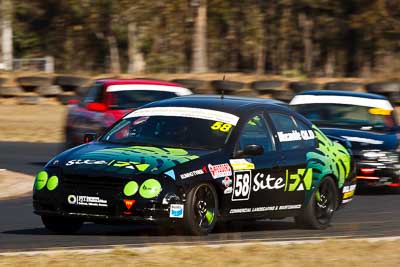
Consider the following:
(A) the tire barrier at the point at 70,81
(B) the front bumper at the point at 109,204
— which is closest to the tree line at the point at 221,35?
(A) the tire barrier at the point at 70,81

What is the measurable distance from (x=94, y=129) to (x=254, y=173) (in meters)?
6.72

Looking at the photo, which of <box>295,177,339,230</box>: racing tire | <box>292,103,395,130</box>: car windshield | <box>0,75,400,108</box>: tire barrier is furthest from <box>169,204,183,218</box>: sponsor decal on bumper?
<box>0,75,400,108</box>: tire barrier

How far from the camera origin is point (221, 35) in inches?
1773

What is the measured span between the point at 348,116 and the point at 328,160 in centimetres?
501

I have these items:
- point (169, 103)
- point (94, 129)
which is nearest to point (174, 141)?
point (169, 103)

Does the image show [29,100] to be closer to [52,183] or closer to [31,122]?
[31,122]

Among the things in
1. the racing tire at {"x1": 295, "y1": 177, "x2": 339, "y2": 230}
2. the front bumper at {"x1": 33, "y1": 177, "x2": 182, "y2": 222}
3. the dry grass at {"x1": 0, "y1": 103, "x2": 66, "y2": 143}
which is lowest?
the dry grass at {"x1": 0, "y1": 103, "x2": 66, "y2": 143}

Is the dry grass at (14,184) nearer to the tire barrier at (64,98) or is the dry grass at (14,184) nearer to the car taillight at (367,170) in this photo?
the car taillight at (367,170)

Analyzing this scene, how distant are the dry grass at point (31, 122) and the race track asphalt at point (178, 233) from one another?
1091cm

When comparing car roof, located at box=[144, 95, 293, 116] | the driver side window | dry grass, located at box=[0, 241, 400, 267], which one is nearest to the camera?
dry grass, located at box=[0, 241, 400, 267]

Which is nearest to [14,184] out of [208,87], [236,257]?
[236,257]

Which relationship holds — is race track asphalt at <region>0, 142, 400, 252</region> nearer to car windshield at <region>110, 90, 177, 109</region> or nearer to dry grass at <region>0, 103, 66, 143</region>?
car windshield at <region>110, 90, 177, 109</region>

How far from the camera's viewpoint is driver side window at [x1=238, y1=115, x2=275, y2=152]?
10.2 m

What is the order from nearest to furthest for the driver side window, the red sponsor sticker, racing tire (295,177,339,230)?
the red sponsor sticker < the driver side window < racing tire (295,177,339,230)
